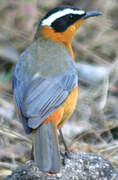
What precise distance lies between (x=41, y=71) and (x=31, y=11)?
442 cm

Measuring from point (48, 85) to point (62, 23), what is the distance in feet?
3.92

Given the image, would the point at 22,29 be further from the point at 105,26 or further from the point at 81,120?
the point at 81,120

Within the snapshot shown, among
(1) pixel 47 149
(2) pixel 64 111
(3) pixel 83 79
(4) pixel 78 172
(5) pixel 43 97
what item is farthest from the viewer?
(3) pixel 83 79

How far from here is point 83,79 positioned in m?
8.05

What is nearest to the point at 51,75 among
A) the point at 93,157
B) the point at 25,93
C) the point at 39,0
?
the point at 25,93

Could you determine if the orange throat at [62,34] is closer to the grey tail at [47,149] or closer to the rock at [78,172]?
the grey tail at [47,149]

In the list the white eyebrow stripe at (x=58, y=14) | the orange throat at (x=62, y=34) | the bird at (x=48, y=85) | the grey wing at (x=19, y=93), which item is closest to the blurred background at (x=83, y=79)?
the grey wing at (x=19, y=93)

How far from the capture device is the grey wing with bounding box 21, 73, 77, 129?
4434 millimetres

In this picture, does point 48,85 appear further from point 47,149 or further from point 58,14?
point 58,14

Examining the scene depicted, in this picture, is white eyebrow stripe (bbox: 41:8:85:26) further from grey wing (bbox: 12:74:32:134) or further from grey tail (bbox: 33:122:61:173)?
grey tail (bbox: 33:122:61:173)

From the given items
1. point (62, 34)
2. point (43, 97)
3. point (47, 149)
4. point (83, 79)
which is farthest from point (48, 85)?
point (83, 79)

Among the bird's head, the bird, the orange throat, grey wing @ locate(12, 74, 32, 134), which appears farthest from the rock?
the bird's head

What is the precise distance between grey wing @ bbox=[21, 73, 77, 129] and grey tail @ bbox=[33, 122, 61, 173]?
12cm

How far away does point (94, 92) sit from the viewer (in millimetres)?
7695
